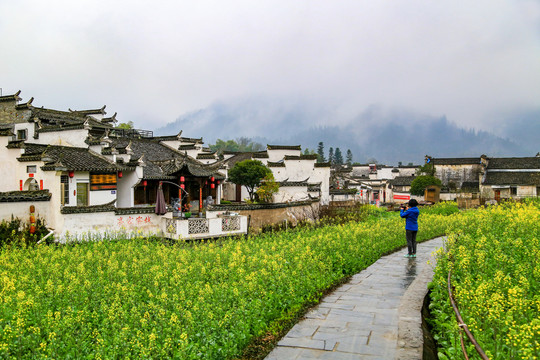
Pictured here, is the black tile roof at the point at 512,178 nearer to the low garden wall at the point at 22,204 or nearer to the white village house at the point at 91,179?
the white village house at the point at 91,179

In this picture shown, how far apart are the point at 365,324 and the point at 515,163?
4800 cm

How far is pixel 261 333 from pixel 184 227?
→ 1308 cm

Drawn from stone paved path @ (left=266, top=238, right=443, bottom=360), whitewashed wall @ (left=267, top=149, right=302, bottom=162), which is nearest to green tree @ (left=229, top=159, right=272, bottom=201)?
whitewashed wall @ (left=267, top=149, right=302, bottom=162)

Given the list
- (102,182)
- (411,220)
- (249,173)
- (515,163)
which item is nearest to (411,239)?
(411,220)

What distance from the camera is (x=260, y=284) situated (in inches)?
270

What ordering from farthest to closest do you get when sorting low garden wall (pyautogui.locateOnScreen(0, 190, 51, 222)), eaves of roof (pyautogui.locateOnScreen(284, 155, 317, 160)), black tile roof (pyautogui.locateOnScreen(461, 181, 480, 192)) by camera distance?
black tile roof (pyautogui.locateOnScreen(461, 181, 480, 192)), eaves of roof (pyautogui.locateOnScreen(284, 155, 317, 160)), low garden wall (pyautogui.locateOnScreen(0, 190, 51, 222))

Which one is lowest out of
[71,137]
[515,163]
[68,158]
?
[68,158]

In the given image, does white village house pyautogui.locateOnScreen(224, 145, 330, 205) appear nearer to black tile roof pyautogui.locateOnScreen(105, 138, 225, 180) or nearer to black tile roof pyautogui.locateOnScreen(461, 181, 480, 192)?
black tile roof pyautogui.locateOnScreen(105, 138, 225, 180)

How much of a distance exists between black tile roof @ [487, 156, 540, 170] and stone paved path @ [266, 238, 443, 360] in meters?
43.5

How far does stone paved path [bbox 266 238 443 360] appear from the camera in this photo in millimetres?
5105

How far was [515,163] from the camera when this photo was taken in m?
46.2

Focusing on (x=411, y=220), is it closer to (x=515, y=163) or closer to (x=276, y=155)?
(x=276, y=155)

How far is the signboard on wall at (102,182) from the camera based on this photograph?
18078mm

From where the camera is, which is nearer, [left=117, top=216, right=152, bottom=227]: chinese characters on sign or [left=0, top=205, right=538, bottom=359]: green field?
[left=0, top=205, right=538, bottom=359]: green field
